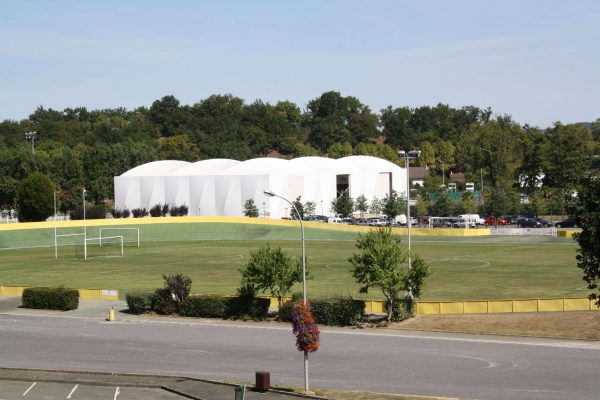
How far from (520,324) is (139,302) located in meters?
25.6

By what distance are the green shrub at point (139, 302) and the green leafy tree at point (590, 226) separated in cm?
3491

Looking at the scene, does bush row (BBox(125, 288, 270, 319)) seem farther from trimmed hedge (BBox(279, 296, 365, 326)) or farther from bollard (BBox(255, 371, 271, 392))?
bollard (BBox(255, 371, 271, 392))

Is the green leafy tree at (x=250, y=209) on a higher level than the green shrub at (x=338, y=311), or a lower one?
higher

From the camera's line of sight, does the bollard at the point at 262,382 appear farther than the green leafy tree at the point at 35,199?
No

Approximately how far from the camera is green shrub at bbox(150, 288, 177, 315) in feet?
197

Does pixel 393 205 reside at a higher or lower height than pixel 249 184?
lower

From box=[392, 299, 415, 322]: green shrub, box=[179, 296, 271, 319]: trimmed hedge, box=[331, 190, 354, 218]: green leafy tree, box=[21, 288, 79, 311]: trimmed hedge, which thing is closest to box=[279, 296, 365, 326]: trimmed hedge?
box=[392, 299, 415, 322]: green shrub

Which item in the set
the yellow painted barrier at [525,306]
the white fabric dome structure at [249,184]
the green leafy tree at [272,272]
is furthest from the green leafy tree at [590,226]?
the white fabric dome structure at [249,184]

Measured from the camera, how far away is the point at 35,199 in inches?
5566

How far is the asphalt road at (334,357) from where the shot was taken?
3775cm

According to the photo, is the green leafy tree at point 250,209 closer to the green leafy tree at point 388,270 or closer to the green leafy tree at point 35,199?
the green leafy tree at point 35,199

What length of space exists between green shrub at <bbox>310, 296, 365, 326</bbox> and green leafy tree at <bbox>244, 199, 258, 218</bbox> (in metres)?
92.2

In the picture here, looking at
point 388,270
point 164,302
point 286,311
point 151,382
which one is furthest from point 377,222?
point 151,382

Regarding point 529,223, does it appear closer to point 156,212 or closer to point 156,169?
point 156,212
